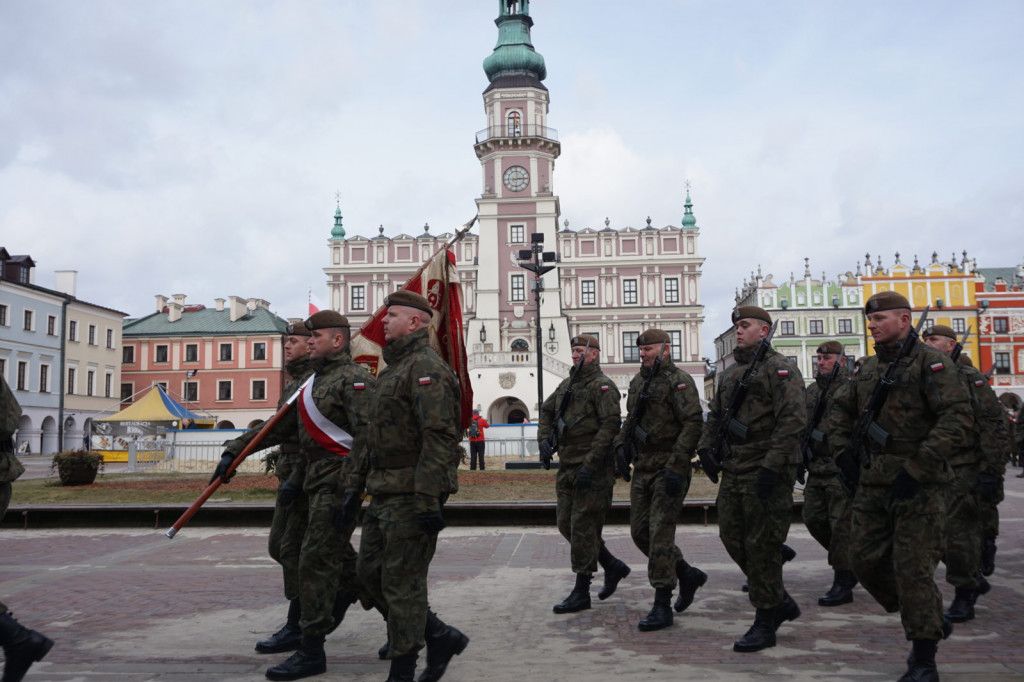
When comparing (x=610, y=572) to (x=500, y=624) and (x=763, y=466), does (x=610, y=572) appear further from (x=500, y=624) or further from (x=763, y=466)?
(x=763, y=466)

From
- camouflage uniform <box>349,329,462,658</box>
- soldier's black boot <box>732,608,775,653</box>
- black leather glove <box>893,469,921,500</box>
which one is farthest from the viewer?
soldier's black boot <box>732,608,775,653</box>

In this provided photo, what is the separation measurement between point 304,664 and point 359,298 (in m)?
59.3

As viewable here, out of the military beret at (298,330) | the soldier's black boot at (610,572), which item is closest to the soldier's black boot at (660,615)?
the soldier's black boot at (610,572)

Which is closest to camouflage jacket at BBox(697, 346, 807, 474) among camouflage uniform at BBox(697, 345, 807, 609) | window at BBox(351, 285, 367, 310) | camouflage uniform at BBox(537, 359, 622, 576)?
camouflage uniform at BBox(697, 345, 807, 609)

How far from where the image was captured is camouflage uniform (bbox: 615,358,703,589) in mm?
6648

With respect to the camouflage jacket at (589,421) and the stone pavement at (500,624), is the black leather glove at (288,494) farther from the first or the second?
the camouflage jacket at (589,421)

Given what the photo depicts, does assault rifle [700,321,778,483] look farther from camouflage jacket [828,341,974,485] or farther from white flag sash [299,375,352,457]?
white flag sash [299,375,352,457]

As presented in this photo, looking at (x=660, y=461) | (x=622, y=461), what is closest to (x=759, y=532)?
(x=660, y=461)

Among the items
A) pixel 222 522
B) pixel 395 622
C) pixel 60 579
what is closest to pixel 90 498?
pixel 222 522

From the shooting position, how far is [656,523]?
672cm

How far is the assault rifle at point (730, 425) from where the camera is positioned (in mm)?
6336

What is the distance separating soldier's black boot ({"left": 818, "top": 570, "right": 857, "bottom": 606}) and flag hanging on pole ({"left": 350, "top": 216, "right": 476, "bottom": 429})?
415 centimetres

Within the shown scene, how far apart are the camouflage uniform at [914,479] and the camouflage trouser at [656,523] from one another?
163 cm

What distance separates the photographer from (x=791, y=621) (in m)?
6.62
